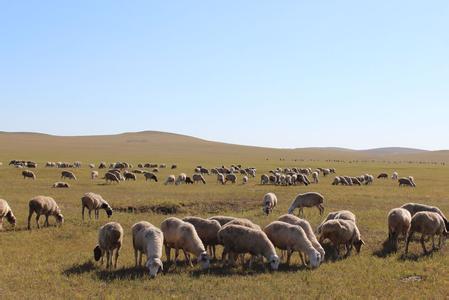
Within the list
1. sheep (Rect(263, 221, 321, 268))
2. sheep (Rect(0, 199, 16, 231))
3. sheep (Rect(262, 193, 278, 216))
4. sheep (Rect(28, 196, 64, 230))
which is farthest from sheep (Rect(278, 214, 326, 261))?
sheep (Rect(0, 199, 16, 231))

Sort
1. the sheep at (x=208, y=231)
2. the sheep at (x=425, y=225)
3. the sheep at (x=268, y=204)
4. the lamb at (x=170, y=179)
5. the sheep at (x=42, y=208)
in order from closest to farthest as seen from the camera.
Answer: the sheep at (x=208, y=231) < the sheep at (x=425, y=225) < the sheep at (x=42, y=208) < the sheep at (x=268, y=204) < the lamb at (x=170, y=179)

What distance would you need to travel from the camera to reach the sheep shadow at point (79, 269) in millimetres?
12189

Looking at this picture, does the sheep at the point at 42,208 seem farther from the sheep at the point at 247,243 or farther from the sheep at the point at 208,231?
the sheep at the point at 247,243

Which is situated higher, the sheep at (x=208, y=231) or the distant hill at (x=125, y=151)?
the distant hill at (x=125, y=151)

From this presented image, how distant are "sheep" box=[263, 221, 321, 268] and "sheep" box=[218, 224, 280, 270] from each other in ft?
2.31

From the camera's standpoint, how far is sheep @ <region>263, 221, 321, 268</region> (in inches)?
517

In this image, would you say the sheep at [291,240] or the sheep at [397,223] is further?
the sheep at [397,223]

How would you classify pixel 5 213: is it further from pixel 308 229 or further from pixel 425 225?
pixel 425 225

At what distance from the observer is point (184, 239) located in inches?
521

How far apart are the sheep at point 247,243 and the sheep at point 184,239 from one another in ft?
2.49

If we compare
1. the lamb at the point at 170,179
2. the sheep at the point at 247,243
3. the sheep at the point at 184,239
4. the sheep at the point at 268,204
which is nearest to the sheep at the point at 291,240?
the sheep at the point at 247,243

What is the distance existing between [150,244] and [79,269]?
83.8 inches

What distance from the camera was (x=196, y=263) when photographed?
13.7 meters

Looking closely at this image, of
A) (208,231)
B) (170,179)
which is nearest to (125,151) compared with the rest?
(170,179)
